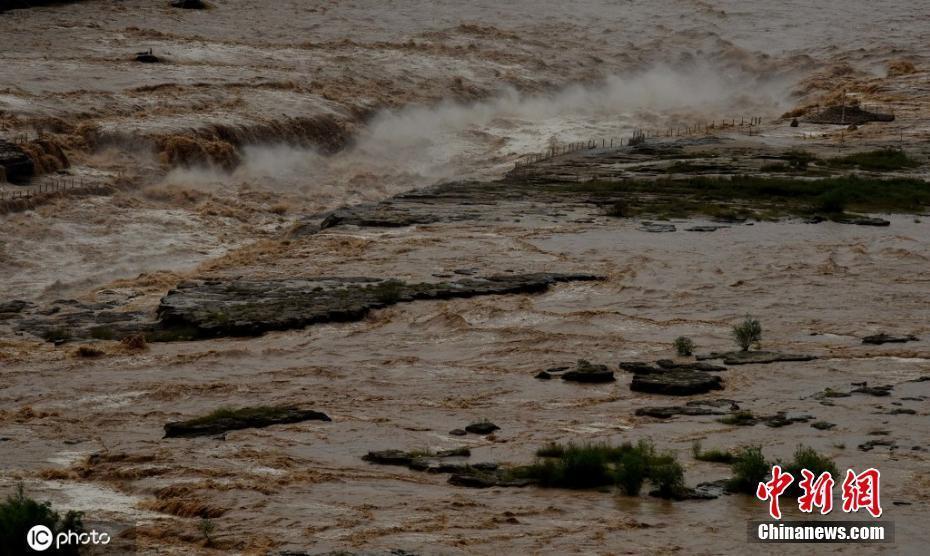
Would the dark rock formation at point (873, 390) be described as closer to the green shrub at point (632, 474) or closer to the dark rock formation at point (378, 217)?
the green shrub at point (632, 474)

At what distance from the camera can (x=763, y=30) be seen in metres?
70.4

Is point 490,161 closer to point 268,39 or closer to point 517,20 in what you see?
point 268,39

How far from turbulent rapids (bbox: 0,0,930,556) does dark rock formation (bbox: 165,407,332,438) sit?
0.19ft

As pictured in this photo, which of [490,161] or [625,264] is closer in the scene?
[625,264]

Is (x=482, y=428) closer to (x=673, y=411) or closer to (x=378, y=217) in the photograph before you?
(x=673, y=411)

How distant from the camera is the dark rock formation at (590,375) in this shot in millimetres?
22219

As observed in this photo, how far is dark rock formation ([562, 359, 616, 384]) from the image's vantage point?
875 inches

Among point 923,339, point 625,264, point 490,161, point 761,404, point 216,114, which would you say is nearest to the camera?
point 761,404

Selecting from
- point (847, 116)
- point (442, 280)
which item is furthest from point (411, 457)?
point (847, 116)

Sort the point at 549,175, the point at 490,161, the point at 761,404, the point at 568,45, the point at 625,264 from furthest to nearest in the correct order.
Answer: the point at 568,45
the point at 490,161
the point at 549,175
the point at 625,264
the point at 761,404

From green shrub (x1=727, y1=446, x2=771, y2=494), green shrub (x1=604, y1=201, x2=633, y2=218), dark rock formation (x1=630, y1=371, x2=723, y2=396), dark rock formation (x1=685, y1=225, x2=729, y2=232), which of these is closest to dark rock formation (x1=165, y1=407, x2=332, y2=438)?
dark rock formation (x1=630, y1=371, x2=723, y2=396)

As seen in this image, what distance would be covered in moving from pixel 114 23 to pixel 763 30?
1104 inches

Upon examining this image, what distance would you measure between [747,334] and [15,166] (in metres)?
20.2

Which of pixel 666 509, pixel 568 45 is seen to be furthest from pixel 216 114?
pixel 666 509
